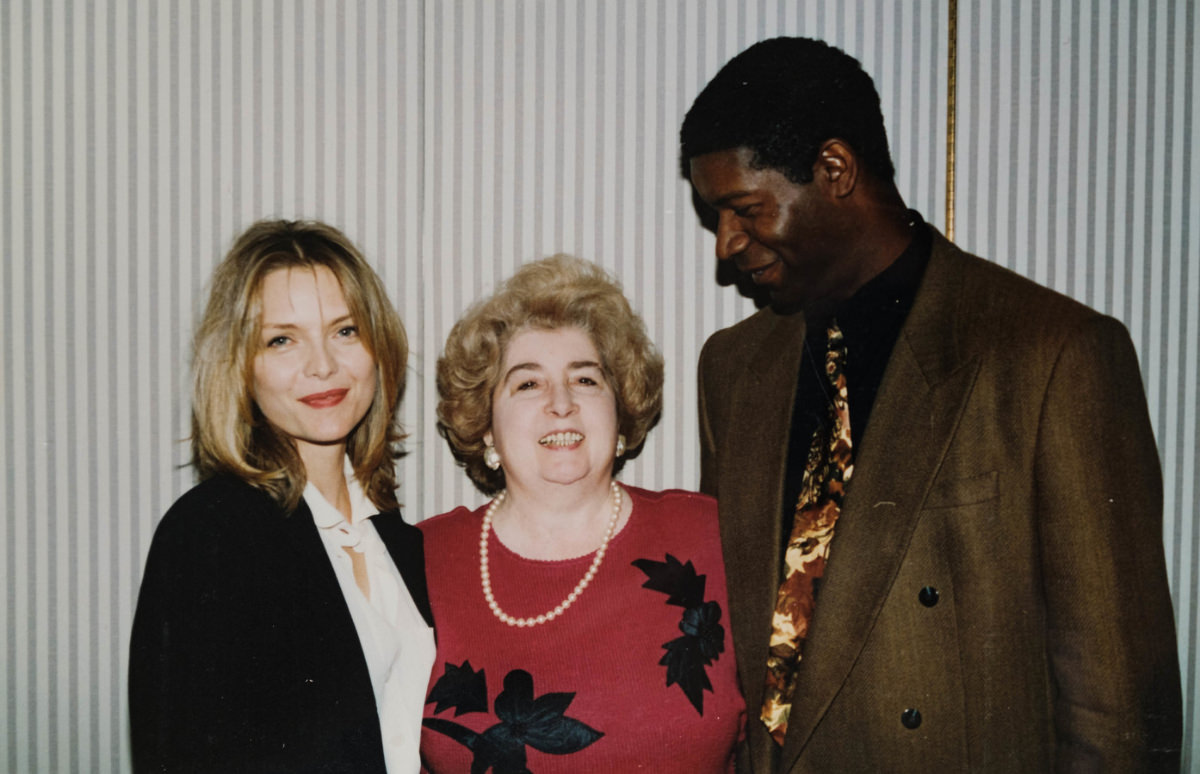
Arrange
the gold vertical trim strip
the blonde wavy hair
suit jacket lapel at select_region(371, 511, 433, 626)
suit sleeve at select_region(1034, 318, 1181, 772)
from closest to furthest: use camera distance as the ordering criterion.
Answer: suit sleeve at select_region(1034, 318, 1181, 772)
the blonde wavy hair
suit jacket lapel at select_region(371, 511, 433, 626)
the gold vertical trim strip

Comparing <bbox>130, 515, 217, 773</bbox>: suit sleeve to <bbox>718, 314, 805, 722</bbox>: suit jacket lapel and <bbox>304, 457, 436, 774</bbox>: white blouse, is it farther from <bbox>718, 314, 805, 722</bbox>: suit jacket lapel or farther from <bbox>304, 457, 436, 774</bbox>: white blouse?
<bbox>718, 314, 805, 722</bbox>: suit jacket lapel

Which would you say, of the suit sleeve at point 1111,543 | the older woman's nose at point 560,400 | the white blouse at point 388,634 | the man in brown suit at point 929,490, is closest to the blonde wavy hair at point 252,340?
the white blouse at point 388,634

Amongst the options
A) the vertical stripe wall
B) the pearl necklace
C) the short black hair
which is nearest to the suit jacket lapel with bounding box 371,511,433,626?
the pearl necklace

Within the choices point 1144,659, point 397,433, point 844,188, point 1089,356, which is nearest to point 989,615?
point 1144,659

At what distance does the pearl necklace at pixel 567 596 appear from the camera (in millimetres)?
1763

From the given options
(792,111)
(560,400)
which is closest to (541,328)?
(560,400)

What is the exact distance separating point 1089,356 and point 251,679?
172 centimetres

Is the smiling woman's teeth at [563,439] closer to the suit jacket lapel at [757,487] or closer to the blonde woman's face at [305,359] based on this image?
the suit jacket lapel at [757,487]

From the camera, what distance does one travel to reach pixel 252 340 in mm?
1724

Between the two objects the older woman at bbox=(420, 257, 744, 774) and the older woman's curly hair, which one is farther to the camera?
the older woman's curly hair

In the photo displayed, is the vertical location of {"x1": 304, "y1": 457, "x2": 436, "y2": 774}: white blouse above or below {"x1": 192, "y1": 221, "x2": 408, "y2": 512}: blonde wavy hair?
below

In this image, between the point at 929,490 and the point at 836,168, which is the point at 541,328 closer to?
the point at 836,168

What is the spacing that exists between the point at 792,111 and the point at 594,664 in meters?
1.26

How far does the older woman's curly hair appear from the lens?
1947 mm
